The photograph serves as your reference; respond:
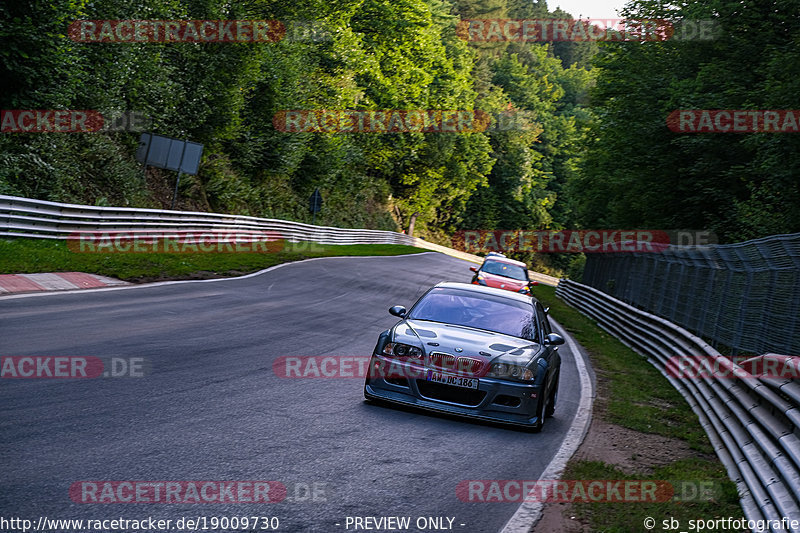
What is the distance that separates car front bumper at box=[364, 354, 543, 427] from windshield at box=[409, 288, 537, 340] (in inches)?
45.1

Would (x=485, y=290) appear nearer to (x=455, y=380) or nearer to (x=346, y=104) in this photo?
(x=455, y=380)

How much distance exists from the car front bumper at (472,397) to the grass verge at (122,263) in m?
9.42

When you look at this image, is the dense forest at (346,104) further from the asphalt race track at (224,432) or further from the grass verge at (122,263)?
the asphalt race track at (224,432)

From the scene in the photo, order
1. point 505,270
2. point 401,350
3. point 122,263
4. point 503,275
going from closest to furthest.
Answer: point 401,350
point 122,263
point 503,275
point 505,270

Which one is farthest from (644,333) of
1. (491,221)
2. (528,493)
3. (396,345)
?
(491,221)

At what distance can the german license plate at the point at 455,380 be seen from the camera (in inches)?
321

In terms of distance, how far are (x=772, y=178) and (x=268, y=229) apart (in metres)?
20.9

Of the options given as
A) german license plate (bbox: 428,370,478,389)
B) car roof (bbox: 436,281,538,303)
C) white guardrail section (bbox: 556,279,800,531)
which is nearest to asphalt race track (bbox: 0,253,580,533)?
german license plate (bbox: 428,370,478,389)

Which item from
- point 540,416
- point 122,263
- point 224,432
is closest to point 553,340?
point 540,416

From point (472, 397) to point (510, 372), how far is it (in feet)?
1.54

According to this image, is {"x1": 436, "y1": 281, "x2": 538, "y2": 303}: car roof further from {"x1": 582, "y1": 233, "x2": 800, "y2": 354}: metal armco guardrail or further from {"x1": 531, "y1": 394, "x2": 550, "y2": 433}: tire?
{"x1": 582, "y1": 233, "x2": 800, "y2": 354}: metal armco guardrail

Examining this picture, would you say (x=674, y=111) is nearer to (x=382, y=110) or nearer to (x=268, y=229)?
(x=268, y=229)

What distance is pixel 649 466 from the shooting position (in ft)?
25.2

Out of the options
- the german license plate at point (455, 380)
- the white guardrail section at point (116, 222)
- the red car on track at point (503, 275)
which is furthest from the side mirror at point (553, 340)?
the red car on track at point (503, 275)
